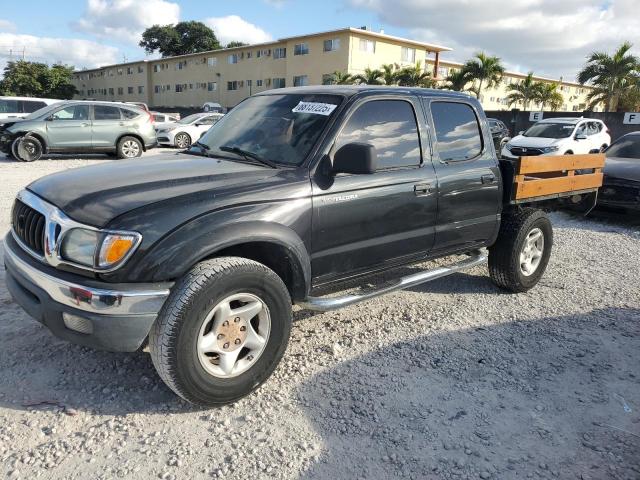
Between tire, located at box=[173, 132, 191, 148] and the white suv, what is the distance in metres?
11.6

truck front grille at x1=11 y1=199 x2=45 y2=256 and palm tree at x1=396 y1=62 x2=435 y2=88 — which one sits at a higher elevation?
palm tree at x1=396 y1=62 x2=435 y2=88

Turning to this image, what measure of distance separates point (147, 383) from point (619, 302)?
435cm

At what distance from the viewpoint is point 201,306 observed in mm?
2650

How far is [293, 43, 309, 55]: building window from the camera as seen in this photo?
141 ft

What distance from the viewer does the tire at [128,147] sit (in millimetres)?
14013

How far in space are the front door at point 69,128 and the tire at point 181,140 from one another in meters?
5.43

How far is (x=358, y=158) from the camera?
3102mm

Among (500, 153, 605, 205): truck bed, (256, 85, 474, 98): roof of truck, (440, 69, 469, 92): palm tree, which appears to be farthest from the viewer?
(440, 69, 469, 92): palm tree

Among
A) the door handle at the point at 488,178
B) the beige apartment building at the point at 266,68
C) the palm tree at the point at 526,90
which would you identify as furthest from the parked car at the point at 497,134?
the palm tree at the point at 526,90

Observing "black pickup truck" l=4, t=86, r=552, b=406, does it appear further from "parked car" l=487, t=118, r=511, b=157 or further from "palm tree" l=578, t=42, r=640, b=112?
"palm tree" l=578, t=42, r=640, b=112

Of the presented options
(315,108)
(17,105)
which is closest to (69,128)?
(17,105)

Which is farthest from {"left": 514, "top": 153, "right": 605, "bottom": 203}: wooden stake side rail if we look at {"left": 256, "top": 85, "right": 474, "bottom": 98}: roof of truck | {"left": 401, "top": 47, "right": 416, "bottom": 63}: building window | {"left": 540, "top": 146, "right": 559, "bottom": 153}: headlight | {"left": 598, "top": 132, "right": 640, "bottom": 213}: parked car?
{"left": 401, "top": 47, "right": 416, "bottom": 63}: building window

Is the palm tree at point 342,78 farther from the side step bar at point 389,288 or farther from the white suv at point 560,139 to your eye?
the side step bar at point 389,288

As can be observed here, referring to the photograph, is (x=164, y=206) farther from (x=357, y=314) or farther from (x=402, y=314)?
(x=402, y=314)
